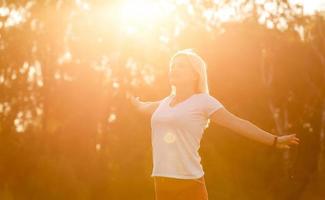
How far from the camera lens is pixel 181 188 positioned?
4.59 metres

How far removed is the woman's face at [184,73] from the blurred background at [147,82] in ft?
60.1

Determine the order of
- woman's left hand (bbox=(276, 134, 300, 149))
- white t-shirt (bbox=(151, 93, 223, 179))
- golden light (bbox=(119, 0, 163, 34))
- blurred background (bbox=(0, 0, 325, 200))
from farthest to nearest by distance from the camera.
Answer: golden light (bbox=(119, 0, 163, 34)) < blurred background (bbox=(0, 0, 325, 200)) < woman's left hand (bbox=(276, 134, 300, 149)) < white t-shirt (bbox=(151, 93, 223, 179))

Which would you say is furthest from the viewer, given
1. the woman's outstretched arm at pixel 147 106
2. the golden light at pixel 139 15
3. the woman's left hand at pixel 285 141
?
the golden light at pixel 139 15

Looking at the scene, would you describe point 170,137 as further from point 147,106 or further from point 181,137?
point 147,106

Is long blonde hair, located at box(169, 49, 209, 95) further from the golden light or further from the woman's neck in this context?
the golden light

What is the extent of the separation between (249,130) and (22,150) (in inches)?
772

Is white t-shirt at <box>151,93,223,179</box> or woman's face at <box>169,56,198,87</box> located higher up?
woman's face at <box>169,56,198,87</box>

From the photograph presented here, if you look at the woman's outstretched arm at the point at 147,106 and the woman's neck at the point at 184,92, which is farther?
the woman's outstretched arm at the point at 147,106

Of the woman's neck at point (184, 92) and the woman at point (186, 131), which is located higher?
the woman's neck at point (184, 92)

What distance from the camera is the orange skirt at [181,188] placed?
15.0ft

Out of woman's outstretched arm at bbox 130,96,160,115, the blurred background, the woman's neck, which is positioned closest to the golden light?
the blurred background

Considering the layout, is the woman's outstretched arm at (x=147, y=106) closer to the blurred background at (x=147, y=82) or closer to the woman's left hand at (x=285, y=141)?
the woman's left hand at (x=285, y=141)

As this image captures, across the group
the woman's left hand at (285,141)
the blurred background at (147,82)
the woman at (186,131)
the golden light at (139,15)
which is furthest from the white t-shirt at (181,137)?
the golden light at (139,15)

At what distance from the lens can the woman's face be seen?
464 cm
